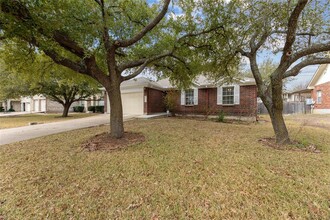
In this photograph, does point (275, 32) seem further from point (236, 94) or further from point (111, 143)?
point (236, 94)

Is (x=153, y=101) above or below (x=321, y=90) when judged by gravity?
→ below

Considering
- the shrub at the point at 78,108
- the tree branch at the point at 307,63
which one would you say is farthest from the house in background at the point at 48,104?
the tree branch at the point at 307,63

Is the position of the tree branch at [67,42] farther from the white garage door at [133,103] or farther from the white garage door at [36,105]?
the white garage door at [36,105]

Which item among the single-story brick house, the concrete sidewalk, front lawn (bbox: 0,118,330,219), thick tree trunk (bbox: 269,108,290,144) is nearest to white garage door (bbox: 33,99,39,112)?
the single-story brick house

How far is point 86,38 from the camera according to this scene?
521 centimetres

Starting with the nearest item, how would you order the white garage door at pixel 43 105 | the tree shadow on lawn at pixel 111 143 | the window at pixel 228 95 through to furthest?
the tree shadow on lawn at pixel 111 143, the window at pixel 228 95, the white garage door at pixel 43 105

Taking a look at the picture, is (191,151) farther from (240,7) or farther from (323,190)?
(240,7)

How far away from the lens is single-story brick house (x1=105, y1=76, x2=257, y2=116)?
12.4 metres

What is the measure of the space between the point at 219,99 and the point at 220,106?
60cm

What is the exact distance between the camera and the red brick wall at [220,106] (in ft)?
40.0

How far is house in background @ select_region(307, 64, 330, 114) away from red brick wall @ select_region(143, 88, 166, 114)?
59.6 ft

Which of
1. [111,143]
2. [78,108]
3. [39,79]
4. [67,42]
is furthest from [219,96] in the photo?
[78,108]

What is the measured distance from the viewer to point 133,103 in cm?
1514

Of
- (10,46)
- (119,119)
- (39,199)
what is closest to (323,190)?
(39,199)
